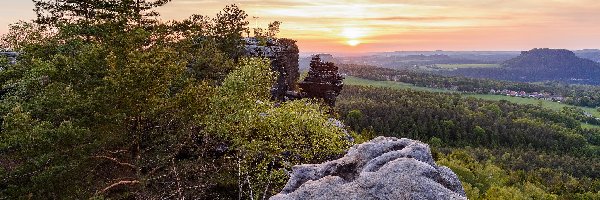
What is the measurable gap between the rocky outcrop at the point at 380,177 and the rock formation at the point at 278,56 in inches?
1819

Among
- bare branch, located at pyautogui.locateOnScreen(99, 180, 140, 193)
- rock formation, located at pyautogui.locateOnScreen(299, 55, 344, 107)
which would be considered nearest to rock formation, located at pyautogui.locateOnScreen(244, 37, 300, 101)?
rock formation, located at pyautogui.locateOnScreen(299, 55, 344, 107)

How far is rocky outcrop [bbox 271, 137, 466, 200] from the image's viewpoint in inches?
489

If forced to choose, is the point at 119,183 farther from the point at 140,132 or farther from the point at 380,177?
the point at 380,177

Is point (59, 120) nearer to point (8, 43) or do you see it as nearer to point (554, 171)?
point (8, 43)

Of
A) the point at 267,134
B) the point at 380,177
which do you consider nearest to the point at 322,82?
the point at 267,134

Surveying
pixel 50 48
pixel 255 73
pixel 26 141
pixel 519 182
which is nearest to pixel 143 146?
pixel 26 141

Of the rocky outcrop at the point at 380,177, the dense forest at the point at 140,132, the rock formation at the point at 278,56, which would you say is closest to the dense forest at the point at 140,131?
the dense forest at the point at 140,132

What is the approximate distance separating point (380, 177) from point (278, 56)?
55640 mm

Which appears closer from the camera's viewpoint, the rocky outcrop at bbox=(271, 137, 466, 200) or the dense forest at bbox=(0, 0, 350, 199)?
the rocky outcrop at bbox=(271, 137, 466, 200)

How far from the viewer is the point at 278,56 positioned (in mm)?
67625

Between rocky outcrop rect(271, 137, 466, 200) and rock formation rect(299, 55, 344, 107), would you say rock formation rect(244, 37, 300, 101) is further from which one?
rocky outcrop rect(271, 137, 466, 200)

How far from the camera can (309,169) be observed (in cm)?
1550

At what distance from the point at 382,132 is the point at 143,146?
518 feet

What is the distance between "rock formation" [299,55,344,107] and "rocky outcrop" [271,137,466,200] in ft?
160
